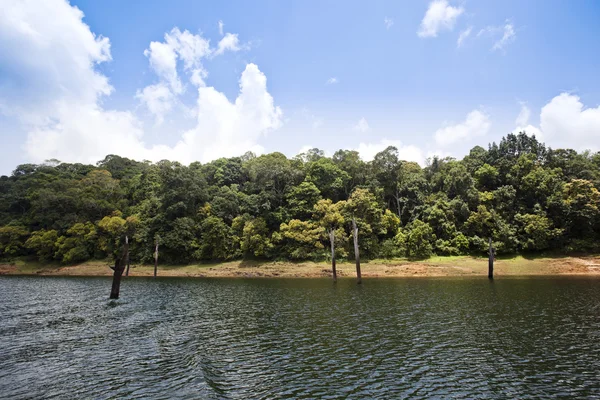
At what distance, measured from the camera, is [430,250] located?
59719mm

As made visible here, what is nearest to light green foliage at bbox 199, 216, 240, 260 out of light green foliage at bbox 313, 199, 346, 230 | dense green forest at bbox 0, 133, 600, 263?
dense green forest at bbox 0, 133, 600, 263

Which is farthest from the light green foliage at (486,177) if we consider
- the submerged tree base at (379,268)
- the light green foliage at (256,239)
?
the light green foliage at (256,239)

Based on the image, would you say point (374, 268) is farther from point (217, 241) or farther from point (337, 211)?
point (217, 241)

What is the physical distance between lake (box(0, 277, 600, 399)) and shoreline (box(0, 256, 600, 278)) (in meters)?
22.7

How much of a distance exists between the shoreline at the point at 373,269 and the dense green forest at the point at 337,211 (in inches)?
93.8

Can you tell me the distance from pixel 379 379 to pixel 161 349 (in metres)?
10.7

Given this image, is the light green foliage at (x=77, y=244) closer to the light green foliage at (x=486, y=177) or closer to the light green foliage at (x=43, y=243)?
the light green foliage at (x=43, y=243)

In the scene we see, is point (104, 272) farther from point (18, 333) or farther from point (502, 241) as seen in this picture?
point (502, 241)

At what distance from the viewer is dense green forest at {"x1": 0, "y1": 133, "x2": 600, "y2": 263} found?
191 ft

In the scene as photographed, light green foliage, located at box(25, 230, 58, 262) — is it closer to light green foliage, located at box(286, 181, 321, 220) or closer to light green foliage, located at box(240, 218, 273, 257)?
light green foliage, located at box(240, 218, 273, 257)

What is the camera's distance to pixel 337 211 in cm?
6456

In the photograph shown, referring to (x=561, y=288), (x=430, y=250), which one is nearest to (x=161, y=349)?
(x=561, y=288)

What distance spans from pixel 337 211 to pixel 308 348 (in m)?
48.5

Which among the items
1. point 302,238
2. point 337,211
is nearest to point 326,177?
point 337,211
